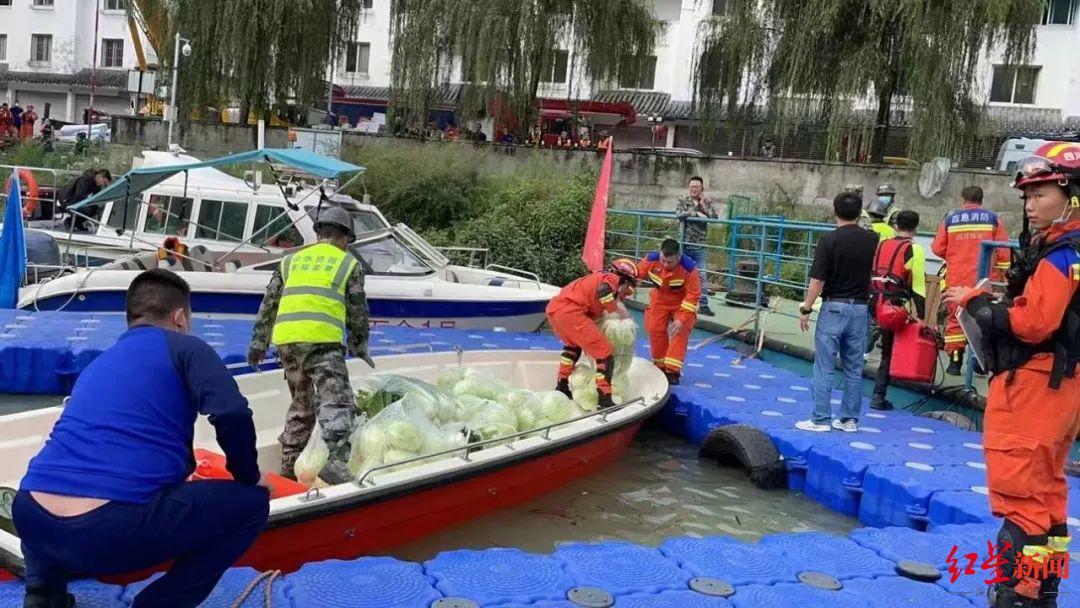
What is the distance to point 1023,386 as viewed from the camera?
12.7ft

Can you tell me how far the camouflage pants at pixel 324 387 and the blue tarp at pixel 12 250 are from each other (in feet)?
21.3

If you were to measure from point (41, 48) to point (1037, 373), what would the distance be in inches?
2168

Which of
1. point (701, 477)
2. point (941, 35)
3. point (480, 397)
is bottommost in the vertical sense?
point (701, 477)

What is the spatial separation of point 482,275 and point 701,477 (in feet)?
20.3

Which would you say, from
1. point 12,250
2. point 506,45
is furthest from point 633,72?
point 12,250

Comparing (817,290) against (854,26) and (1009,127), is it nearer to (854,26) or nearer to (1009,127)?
(854,26)

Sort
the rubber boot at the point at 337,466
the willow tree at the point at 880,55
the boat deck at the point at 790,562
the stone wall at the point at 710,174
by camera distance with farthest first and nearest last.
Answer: the stone wall at the point at 710,174 → the willow tree at the point at 880,55 → the rubber boot at the point at 337,466 → the boat deck at the point at 790,562

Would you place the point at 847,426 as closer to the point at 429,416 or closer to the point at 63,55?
the point at 429,416

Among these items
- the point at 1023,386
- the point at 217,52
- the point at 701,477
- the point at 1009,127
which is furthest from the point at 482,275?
the point at 1009,127

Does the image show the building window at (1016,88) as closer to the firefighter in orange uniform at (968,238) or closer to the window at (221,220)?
the firefighter in orange uniform at (968,238)

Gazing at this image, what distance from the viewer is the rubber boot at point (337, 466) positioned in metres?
5.59

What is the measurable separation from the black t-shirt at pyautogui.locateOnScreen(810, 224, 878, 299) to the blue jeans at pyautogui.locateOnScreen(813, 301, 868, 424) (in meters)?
0.14

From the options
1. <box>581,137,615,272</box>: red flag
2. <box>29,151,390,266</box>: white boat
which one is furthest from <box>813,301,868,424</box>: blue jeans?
<box>29,151,390,266</box>: white boat

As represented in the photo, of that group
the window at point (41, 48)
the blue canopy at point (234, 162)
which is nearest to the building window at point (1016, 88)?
the blue canopy at point (234, 162)
